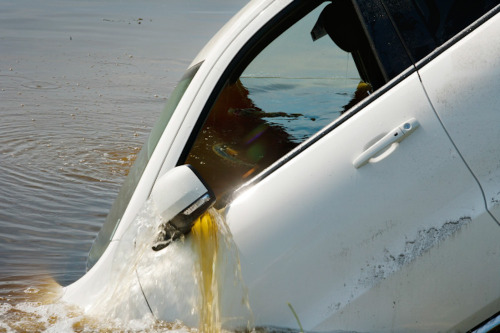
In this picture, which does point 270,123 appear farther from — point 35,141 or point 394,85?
point 35,141

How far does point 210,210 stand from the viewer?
2715 millimetres

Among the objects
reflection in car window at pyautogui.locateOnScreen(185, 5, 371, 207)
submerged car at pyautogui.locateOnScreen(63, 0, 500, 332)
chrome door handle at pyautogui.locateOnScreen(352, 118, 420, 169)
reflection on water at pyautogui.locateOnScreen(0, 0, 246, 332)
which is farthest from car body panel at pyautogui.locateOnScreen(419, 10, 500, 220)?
reflection on water at pyautogui.locateOnScreen(0, 0, 246, 332)

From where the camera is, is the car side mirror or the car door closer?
the car door

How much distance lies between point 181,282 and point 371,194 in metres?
0.82

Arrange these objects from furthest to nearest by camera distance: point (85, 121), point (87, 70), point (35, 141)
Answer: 1. point (87, 70)
2. point (85, 121)
3. point (35, 141)

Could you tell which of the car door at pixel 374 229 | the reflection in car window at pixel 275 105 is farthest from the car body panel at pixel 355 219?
the reflection in car window at pixel 275 105

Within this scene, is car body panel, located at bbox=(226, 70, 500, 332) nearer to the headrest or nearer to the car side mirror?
the car side mirror

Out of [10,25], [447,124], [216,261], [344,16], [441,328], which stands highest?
[344,16]

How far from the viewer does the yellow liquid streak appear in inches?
106

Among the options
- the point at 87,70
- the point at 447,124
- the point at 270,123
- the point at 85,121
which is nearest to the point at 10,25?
the point at 87,70

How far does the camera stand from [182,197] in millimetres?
2582

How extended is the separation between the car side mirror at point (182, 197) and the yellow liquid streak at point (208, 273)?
81 mm

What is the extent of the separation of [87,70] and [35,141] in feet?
14.5

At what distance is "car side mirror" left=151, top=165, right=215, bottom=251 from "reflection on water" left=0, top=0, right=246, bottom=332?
18.3 inches
